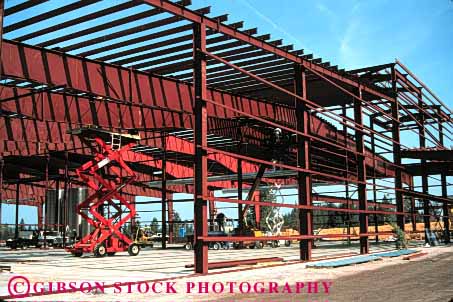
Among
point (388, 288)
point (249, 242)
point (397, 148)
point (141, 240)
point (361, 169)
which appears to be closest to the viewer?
point (388, 288)

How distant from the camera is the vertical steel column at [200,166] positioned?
41.0 ft

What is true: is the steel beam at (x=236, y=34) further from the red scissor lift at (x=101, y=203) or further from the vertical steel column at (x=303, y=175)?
the red scissor lift at (x=101, y=203)

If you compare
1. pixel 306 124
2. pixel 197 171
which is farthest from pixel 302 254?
pixel 197 171

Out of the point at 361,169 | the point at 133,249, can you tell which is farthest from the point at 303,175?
the point at 133,249

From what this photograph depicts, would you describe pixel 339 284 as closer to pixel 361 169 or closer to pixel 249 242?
pixel 361 169

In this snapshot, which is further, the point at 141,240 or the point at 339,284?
the point at 141,240

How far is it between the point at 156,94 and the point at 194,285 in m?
9.54

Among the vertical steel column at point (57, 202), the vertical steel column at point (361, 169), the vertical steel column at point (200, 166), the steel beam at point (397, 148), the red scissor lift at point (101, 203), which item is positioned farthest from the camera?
the vertical steel column at point (57, 202)

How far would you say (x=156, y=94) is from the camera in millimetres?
18391

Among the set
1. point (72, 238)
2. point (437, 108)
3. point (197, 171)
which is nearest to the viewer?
point (197, 171)

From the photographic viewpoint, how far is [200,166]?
12680 millimetres

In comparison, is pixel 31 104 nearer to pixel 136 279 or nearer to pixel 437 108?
pixel 136 279

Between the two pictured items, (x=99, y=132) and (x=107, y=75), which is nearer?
(x=107, y=75)

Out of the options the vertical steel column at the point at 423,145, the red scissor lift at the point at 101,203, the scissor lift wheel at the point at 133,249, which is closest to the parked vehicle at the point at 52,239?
the red scissor lift at the point at 101,203
